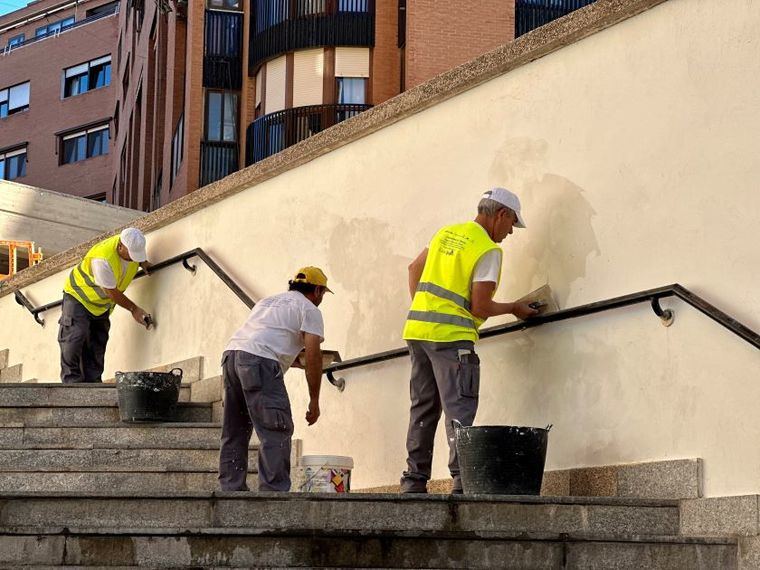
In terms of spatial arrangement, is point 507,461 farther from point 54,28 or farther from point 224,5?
point 54,28

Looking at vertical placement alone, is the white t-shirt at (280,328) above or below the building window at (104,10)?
below

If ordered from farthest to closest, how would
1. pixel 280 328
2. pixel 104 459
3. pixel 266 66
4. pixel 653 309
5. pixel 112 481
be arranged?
pixel 266 66 → pixel 104 459 → pixel 112 481 → pixel 280 328 → pixel 653 309

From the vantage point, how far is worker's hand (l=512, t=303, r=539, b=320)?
7426mm

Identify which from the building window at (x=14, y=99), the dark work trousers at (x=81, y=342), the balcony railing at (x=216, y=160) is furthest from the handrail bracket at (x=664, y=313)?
the building window at (x=14, y=99)

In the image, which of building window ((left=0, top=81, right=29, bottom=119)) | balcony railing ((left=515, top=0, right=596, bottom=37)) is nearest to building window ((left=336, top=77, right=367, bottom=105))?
balcony railing ((left=515, top=0, right=596, bottom=37))

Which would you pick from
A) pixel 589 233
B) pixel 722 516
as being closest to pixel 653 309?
pixel 589 233

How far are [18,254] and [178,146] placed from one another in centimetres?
848

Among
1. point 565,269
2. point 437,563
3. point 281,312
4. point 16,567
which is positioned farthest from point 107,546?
point 565,269

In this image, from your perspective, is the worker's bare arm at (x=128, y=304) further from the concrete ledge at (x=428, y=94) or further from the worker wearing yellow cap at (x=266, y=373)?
the worker wearing yellow cap at (x=266, y=373)

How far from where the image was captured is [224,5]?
30.2 metres

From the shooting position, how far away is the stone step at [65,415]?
9305 millimetres

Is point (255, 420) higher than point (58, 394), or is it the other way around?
point (58, 394)

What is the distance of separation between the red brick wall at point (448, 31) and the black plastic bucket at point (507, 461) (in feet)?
67.7

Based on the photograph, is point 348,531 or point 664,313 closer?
point 348,531
